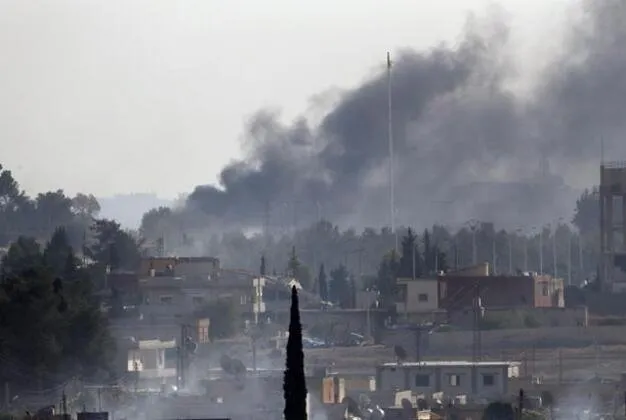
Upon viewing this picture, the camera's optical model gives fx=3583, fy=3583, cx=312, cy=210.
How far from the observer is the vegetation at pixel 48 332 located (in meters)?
68.6

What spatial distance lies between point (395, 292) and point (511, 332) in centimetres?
774

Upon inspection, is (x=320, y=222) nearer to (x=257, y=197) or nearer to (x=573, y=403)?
(x=257, y=197)

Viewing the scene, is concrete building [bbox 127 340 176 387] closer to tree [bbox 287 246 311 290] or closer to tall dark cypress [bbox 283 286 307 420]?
tree [bbox 287 246 311 290]

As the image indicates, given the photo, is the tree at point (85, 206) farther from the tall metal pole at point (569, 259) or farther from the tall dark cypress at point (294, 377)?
the tall dark cypress at point (294, 377)

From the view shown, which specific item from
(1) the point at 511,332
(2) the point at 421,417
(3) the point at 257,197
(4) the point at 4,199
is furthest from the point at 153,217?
(2) the point at 421,417

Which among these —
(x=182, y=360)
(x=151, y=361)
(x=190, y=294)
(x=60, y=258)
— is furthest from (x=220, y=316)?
(x=182, y=360)

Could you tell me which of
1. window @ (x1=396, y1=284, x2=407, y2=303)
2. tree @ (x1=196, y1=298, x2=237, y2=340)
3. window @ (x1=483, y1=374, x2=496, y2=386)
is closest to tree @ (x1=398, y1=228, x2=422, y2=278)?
window @ (x1=396, y1=284, x2=407, y2=303)

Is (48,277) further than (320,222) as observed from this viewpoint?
No

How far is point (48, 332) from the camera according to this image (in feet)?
230

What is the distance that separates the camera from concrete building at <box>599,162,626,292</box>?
9256cm

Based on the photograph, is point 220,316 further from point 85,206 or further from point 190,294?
point 85,206

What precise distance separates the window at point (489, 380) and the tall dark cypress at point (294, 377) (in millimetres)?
25829

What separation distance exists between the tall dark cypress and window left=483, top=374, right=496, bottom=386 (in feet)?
84.7

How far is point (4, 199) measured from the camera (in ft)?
415
